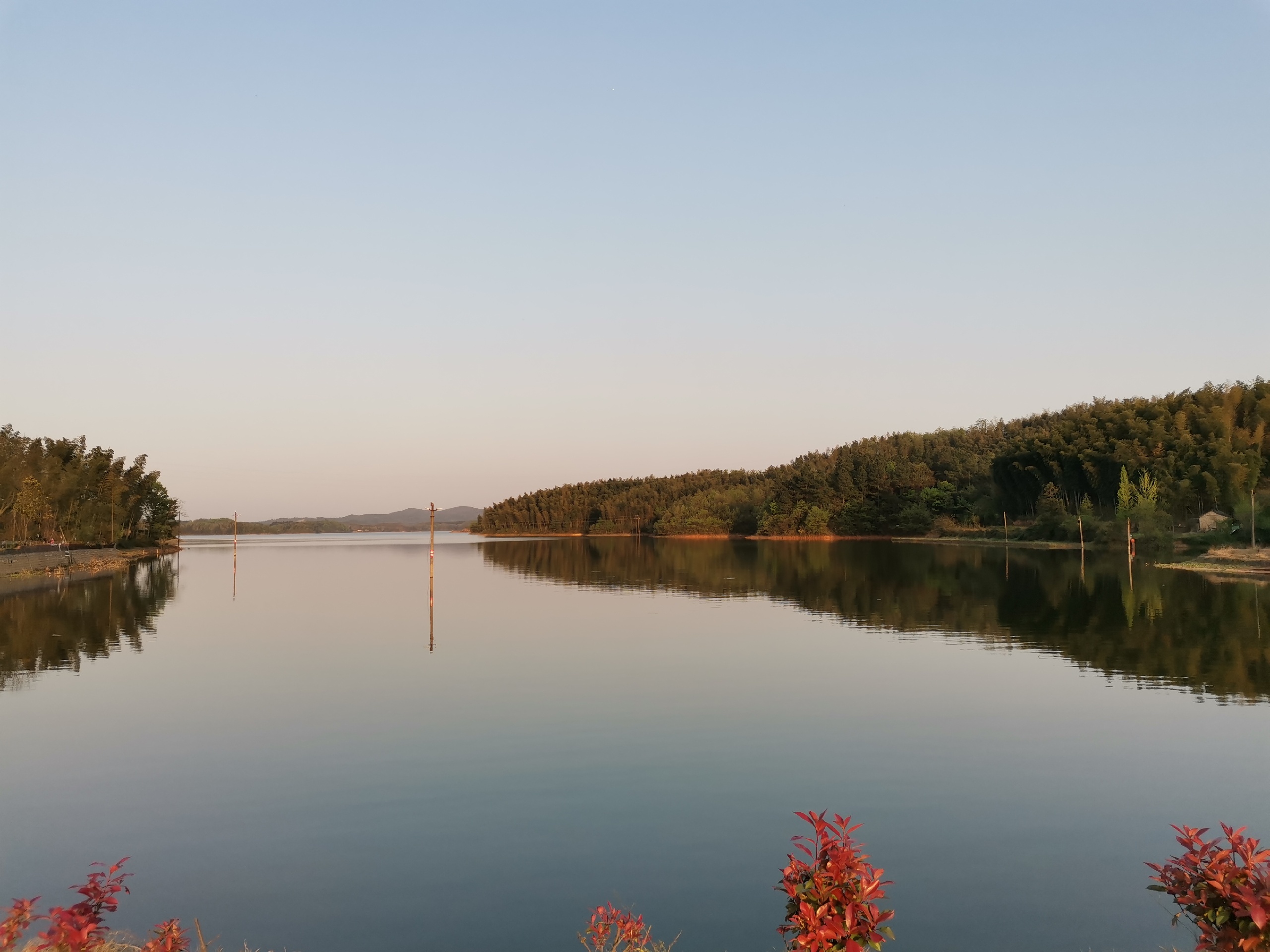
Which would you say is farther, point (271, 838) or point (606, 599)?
point (606, 599)

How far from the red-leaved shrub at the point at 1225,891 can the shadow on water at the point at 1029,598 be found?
14.6m

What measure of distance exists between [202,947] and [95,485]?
84263 mm

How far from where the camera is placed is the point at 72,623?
109ft

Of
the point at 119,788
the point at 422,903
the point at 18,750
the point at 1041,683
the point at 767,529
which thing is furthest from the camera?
the point at 767,529

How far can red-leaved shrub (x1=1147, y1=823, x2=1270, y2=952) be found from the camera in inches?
195

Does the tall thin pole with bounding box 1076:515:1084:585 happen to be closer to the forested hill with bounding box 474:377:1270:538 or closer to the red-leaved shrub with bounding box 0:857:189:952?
the forested hill with bounding box 474:377:1270:538

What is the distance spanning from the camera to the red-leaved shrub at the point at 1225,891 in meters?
4.96

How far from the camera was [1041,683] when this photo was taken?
786 inches

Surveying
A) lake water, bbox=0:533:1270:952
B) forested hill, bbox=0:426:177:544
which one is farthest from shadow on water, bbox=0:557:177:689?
forested hill, bbox=0:426:177:544

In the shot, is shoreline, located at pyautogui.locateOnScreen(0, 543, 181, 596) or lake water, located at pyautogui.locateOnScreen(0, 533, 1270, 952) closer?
lake water, located at pyautogui.locateOnScreen(0, 533, 1270, 952)

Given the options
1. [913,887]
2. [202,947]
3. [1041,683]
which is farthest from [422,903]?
[1041,683]

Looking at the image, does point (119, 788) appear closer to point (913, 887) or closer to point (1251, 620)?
point (913, 887)

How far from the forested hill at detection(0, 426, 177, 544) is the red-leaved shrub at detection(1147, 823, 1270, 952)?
235ft

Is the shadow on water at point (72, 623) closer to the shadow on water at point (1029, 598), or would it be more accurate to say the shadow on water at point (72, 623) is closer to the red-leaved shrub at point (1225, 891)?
the shadow on water at point (1029, 598)
